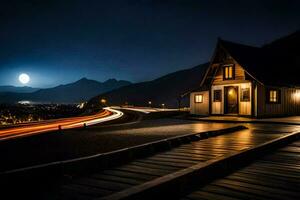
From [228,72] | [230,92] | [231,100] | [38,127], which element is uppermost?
[228,72]

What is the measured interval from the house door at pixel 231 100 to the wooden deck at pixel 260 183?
19676mm

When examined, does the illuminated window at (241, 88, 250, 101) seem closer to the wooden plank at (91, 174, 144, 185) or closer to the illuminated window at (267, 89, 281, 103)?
the illuminated window at (267, 89, 281, 103)

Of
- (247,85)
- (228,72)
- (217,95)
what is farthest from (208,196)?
(217,95)

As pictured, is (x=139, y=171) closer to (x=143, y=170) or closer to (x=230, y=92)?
(x=143, y=170)

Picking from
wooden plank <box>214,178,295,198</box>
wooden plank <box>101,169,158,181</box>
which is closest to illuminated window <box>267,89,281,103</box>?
wooden plank <box>214,178,295,198</box>

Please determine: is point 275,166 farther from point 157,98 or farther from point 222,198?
point 157,98

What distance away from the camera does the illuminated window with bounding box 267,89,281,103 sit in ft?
85.1

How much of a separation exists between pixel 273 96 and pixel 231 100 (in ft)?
12.0

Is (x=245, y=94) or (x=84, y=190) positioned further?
(x=245, y=94)

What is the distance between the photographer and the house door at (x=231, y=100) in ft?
89.7

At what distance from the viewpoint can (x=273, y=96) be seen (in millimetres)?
26297

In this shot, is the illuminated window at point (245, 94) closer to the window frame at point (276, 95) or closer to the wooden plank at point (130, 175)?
the window frame at point (276, 95)

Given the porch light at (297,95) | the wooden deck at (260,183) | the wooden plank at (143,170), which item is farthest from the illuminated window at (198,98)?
the wooden plank at (143,170)

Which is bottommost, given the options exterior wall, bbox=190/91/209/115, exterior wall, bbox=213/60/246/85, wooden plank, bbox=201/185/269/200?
wooden plank, bbox=201/185/269/200
